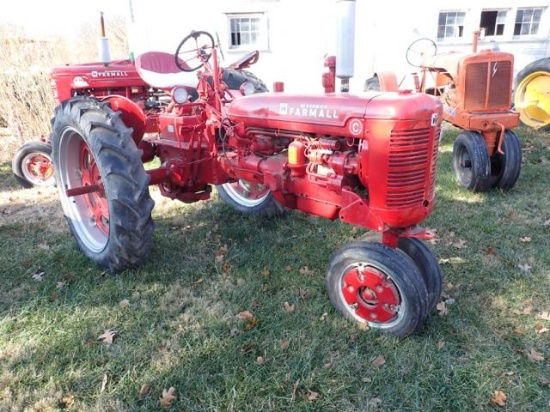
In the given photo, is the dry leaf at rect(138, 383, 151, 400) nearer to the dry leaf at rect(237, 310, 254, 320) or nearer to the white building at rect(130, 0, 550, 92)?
the dry leaf at rect(237, 310, 254, 320)

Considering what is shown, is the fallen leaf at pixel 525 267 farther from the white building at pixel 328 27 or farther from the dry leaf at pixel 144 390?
the white building at pixel 328 27

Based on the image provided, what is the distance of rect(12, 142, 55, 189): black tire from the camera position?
17.9ft

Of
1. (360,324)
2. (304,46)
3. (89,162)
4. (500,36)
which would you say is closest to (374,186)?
(360,324)

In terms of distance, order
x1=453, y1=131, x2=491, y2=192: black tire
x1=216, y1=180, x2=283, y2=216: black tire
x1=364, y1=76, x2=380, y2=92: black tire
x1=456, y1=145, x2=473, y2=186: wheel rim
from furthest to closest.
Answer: x1=364, y1=76, x2=380, y2=92: black tire < x1=456, y1=145, x2=473, y2=186: wheel rim < x1=453, y1=131, x2=491, y2=192: black tire < x1=216, y1=180, x2=283, y2=216: black tire

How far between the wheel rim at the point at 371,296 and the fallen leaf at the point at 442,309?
0.42 metres

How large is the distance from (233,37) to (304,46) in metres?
1.59

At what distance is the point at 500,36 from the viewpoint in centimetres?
988

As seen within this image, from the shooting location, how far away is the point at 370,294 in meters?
2.63

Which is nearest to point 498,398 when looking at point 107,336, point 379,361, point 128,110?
point 379,361

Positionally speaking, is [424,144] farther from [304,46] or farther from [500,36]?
[500,36]

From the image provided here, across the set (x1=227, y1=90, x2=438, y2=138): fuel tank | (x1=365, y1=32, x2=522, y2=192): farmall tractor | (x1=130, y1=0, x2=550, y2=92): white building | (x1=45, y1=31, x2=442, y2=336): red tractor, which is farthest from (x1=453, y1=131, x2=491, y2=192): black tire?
(x1=130, y1=0, x2=550, y2=92): white building

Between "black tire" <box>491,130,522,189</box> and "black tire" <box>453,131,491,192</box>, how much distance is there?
0.52ft

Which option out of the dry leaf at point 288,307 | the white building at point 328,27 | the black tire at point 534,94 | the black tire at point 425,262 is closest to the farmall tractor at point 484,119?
the black tire at point 534,94

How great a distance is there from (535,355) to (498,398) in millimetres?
451
